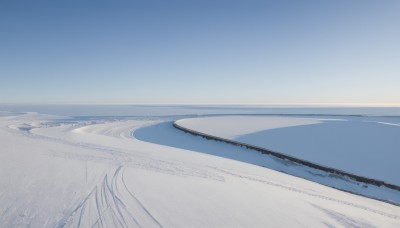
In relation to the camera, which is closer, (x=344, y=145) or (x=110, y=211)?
(x=110, y=211)

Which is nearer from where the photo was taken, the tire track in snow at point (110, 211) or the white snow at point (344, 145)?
the tire track in snow at point (110, 211)

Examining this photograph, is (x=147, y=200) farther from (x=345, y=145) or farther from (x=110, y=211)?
(x=345, y=145)

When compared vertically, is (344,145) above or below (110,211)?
below

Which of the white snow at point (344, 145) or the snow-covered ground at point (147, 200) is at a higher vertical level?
the snow-covered ground at point (147, 200)

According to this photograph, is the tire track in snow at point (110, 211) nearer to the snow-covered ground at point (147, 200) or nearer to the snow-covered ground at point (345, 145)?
the snow-covered ground at point (147, 200)

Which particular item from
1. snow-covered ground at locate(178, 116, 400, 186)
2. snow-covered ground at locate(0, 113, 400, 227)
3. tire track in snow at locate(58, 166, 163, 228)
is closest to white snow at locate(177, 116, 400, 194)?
snow-covered ground at locate(178, 116, 400, 186)

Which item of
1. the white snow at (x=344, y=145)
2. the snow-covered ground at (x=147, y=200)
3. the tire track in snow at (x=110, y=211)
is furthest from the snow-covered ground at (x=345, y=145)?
the tire track in snow at (x=110, y=211)

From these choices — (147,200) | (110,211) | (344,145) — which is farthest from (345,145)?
(110,211)

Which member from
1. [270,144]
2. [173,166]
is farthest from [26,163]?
[270,144]

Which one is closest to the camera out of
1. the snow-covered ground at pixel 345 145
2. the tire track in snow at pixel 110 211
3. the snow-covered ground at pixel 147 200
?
the tire track in snow at pixel 110 211

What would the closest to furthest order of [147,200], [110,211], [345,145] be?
[110,211] < [147,200] < [345,145]

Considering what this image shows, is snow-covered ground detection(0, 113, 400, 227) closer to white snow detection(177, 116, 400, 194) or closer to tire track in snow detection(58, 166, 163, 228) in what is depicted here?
tire track in snow detection(58, 166, 163, 228)
